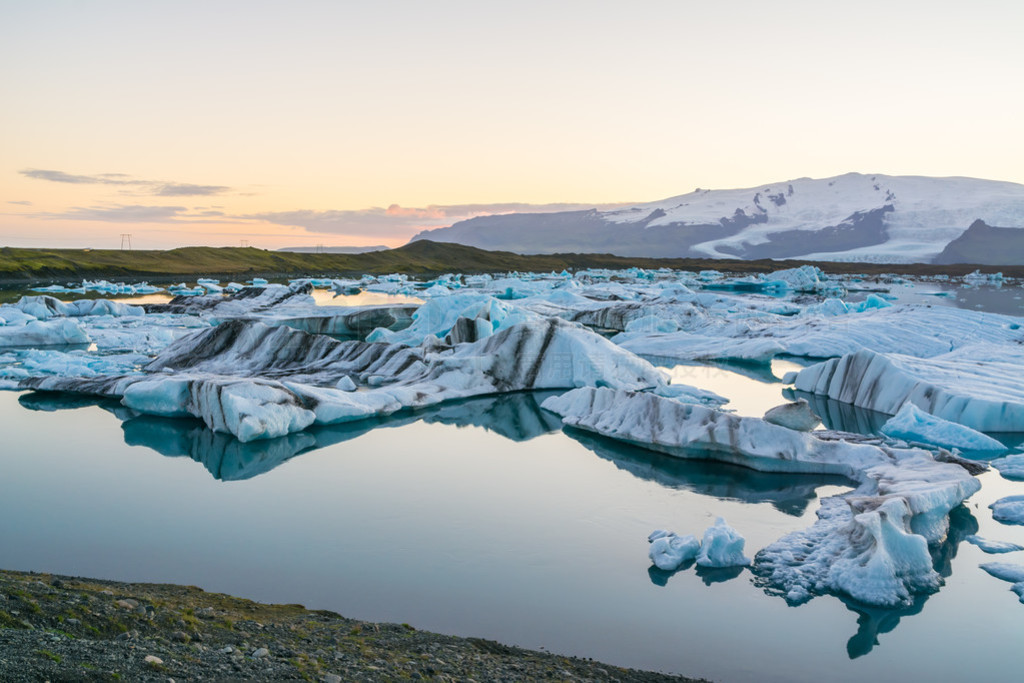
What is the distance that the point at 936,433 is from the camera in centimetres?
1130

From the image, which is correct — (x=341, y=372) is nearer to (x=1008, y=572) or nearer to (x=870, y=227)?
(x=1008, y=572)

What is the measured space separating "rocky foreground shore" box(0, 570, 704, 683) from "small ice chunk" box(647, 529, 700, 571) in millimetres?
2053

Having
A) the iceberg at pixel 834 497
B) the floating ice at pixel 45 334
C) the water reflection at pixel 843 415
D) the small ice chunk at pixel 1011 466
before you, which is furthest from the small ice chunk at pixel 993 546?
the floating ice at pixel 45 334

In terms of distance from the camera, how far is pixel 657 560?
709 centimetres

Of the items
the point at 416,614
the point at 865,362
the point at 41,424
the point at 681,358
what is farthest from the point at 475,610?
the point at 681,358

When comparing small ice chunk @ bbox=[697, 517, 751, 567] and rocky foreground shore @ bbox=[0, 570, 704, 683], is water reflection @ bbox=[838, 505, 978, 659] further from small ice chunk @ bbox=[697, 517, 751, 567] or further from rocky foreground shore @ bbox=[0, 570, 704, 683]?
rocky foreground shore @ bbox=[0, 570, 704, 683]

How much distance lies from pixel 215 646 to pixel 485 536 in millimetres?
3913

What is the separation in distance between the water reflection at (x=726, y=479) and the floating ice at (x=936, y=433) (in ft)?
8.36

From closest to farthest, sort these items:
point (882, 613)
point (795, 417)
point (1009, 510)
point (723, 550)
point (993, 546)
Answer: point (882, 613), point (723, 550), point (993, 546), point (1009, 510), point (795, 417)

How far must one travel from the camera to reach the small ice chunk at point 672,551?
7047mm

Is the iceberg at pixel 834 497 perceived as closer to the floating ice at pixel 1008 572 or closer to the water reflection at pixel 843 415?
the floating ice at pixel 1008 572

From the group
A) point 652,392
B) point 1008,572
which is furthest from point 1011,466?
point 652,392

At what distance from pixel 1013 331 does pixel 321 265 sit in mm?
67184

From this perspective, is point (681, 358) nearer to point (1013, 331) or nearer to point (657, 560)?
point (1013, 331)
